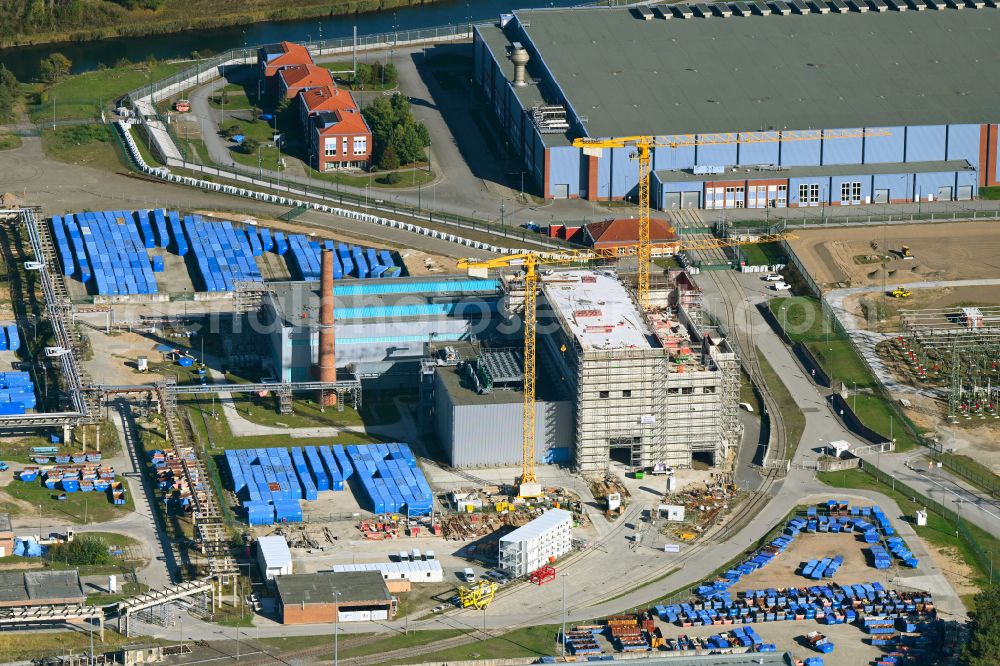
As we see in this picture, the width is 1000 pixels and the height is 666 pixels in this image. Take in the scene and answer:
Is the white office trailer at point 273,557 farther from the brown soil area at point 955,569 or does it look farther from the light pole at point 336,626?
the brown soil area at point 955,569

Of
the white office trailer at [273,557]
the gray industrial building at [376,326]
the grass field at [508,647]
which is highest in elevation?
the gray industrial building at [376,326]

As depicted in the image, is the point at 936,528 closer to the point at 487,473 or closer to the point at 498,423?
the point at 498,423

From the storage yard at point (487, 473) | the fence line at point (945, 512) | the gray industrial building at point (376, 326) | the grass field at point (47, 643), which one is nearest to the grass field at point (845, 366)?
the storage yard at point (487, 473)

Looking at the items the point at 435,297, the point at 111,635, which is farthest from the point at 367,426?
the point at 111,635

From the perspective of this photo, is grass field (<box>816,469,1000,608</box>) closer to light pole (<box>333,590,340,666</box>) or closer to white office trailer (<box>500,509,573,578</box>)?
white office trailer (<box>500,509,573,578</box>)

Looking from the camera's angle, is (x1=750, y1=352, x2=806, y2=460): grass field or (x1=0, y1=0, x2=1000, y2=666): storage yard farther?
(x1=750, y1=352, x2=806, y2=460): grass field

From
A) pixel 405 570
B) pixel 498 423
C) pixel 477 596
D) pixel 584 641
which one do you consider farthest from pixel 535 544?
pixel 498 423

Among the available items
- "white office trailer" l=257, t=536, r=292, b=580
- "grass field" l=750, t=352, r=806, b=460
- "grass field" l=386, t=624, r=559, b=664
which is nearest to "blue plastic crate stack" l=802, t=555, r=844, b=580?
"grass field" l=750, t=352, r=806, b=460
